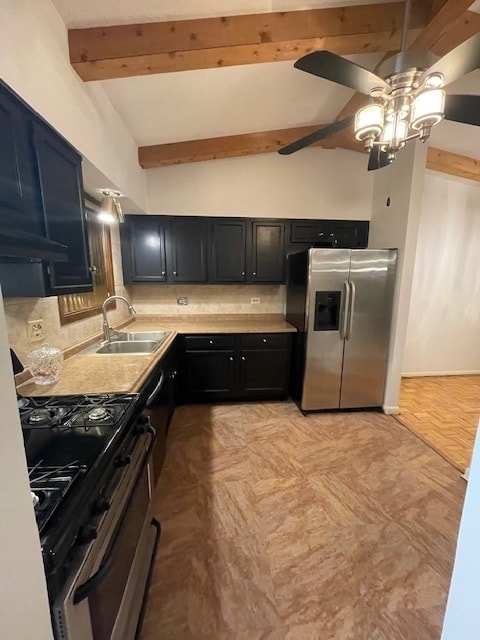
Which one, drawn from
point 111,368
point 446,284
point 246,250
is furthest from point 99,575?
point 446,284

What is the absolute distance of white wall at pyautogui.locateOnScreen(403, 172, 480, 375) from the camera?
3.71 meters

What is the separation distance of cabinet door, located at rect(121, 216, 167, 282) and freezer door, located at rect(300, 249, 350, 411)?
5.47 feet

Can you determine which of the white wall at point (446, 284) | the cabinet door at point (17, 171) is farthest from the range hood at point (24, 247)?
the white wall at point (446, 284)

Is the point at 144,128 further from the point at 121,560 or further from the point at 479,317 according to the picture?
the point at 479,317

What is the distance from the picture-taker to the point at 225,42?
1.51m

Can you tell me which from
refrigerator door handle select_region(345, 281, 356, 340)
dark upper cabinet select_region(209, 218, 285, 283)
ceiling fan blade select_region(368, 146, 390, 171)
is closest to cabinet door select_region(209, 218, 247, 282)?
dark upper cabinet select_region(209, 218, 285, 283)

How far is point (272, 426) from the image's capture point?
2.77m

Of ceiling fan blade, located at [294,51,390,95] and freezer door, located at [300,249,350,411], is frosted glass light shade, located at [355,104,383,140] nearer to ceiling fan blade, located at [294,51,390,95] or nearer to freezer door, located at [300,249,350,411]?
ceiling fan blade, located at [294,51,390,95]

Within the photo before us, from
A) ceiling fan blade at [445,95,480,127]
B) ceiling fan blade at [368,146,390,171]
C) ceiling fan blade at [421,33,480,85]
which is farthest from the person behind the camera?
ceiling fan blade at [368,146,390,171]

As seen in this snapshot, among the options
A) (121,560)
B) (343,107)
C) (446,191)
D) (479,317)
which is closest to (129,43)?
(343,107)

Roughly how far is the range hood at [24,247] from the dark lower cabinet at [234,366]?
204 cm

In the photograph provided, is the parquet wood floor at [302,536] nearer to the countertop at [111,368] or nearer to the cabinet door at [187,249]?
the countertop at [111,368]

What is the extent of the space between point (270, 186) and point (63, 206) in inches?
99.8

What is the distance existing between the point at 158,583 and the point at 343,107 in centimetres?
380
